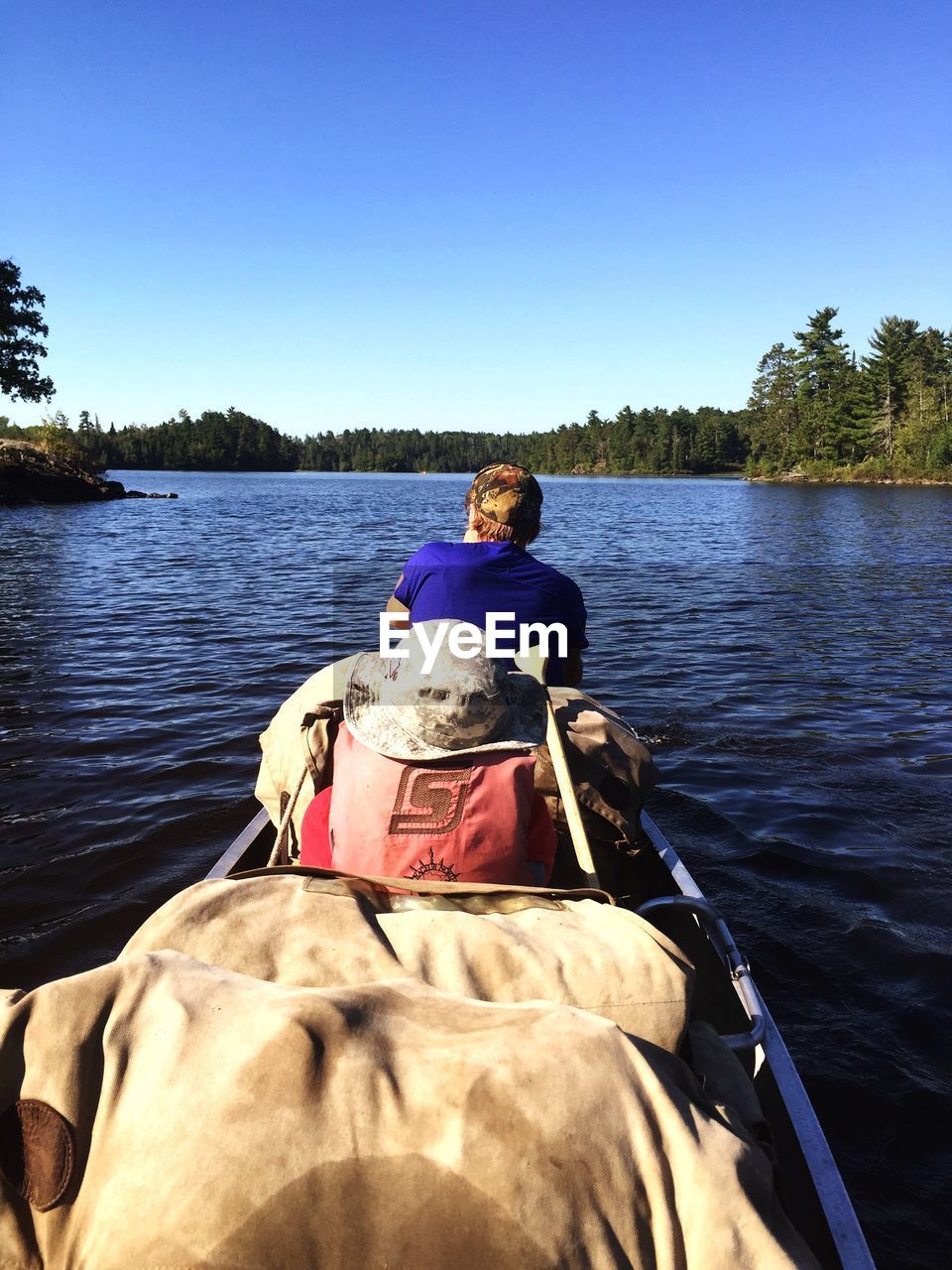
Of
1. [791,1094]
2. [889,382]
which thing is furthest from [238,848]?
[889,382]

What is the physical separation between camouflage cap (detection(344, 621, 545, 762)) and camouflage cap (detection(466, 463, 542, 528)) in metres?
2.05

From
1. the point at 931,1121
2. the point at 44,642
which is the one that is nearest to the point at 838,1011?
the point at 931,1121

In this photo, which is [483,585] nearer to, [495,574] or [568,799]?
[495,574]

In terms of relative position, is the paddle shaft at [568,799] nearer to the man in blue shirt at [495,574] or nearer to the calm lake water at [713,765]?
the man in blue shirt at [495,574]

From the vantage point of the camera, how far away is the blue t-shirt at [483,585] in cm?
444

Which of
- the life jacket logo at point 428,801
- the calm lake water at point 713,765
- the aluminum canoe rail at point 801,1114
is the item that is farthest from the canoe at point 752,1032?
the calm lake water at point 713,765

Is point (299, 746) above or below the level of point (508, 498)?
below

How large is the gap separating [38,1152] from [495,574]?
11.0 ft

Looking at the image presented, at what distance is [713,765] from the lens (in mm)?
7922

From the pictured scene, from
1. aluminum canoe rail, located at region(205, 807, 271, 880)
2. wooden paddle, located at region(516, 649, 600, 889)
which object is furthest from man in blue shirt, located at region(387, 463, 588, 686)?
aluminum canoe rail, located at region(205, 807, 271, 880)

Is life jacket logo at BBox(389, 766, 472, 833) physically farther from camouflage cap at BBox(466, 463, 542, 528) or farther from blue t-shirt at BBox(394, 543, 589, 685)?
camouflage cap at BBox(466, 463, 542, 528)

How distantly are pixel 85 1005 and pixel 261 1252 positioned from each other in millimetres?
552

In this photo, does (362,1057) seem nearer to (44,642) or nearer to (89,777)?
(89,777)

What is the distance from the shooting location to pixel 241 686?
10719mm
